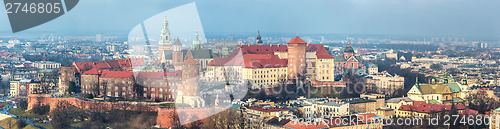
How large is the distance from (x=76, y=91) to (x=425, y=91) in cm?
2103

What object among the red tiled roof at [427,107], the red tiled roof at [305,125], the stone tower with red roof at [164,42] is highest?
the stone tower with red roof at [164,42]

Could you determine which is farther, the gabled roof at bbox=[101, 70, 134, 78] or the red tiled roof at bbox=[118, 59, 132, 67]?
the red tiled roof at bbox=[118, 59, 132, 67]

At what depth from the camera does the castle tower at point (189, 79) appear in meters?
34.2

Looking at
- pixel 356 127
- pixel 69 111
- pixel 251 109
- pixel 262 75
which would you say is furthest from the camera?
pixel 262 75

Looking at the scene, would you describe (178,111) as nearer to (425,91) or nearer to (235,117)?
(235,117)

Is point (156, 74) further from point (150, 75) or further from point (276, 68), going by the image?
point (276, 68)

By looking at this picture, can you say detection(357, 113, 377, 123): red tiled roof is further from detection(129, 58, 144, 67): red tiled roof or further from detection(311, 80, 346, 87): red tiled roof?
detection(129, 58, 144, 67): red tiled roof

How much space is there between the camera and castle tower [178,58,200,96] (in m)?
34.2

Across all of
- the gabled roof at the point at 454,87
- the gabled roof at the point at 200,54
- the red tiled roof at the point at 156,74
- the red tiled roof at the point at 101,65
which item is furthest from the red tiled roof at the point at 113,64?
the gabled roof at the point at 454,87

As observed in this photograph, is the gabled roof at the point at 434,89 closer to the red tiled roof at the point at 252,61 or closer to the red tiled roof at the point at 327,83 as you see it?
the red tiled roof at the point at 327,83

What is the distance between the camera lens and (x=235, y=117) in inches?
1238

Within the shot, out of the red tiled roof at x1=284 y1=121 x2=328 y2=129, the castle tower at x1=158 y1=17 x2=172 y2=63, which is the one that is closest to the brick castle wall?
the red tiled roof at x1=284 y1=121 x2=328 y2=129

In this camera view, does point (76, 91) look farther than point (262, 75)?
No

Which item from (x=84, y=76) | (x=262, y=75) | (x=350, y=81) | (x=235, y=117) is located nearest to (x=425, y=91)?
(x=350, y=81)
